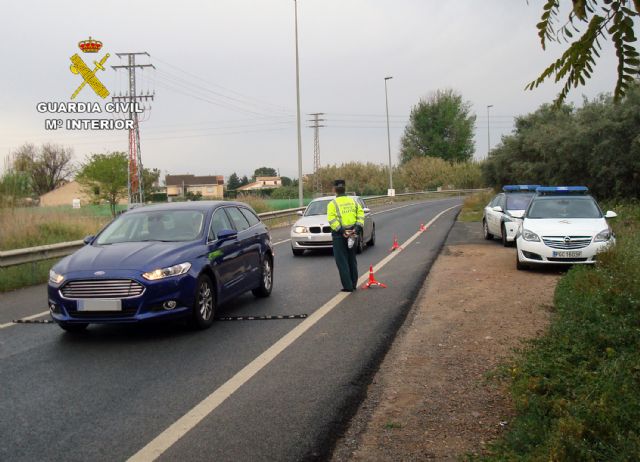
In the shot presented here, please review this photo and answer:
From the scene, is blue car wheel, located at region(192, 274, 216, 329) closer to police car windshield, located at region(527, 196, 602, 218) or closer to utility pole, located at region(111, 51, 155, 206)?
police car windshield, located at region(527, 196, 602, 218)

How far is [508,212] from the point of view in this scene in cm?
1748

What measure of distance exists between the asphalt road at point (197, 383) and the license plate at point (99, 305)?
A: 44 cm

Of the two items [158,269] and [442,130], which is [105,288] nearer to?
[158,269]

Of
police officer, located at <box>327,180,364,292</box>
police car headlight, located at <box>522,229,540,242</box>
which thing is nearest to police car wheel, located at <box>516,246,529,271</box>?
police car headlight, located at <box>522,229,540,242</box>

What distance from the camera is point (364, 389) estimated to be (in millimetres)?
5559

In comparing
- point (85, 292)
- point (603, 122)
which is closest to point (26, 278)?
point (85, 292)

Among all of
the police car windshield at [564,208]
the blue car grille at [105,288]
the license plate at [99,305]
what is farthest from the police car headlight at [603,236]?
the license plate at [99,305]

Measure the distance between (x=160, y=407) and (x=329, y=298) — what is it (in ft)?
17.3

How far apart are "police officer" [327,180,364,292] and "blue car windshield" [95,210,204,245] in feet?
8.37

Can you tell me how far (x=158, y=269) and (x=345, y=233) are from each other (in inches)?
153

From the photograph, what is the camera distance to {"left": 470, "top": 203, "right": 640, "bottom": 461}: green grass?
3666 millimetres

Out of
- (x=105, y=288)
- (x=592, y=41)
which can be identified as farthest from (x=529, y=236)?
(x=592, y=41)

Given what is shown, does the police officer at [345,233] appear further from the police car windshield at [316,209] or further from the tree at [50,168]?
the tree at [50,168]

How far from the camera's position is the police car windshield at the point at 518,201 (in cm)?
1844
